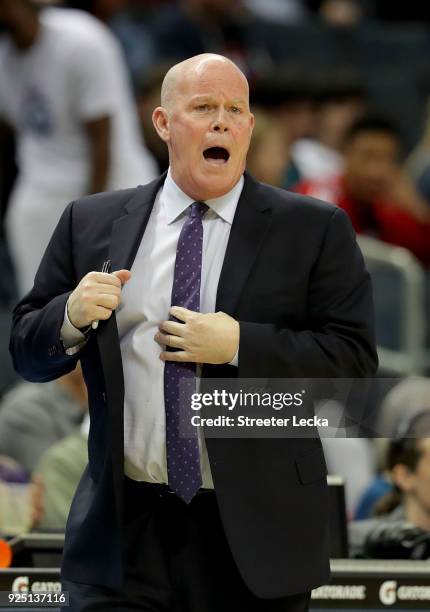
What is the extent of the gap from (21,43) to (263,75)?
2903mm

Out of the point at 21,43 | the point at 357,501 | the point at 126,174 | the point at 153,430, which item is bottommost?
the point at 357,501

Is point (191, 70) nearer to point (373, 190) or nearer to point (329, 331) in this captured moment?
point (329, 331)

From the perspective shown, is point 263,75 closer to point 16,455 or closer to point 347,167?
point 347,167

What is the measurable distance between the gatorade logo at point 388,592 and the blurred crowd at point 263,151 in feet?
1.29

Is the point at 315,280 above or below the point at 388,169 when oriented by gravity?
below

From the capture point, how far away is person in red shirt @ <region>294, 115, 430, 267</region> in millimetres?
6914

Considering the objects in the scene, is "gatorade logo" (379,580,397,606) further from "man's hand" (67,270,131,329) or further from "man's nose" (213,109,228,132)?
"man's nose" (213,109,228,132)

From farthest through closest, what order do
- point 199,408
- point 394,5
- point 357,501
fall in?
point 394,5, point 357,501, point 199,408

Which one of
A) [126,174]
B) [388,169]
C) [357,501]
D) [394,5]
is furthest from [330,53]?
[357,501]

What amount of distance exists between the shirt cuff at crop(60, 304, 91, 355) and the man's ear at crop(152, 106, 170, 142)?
41 centimetres

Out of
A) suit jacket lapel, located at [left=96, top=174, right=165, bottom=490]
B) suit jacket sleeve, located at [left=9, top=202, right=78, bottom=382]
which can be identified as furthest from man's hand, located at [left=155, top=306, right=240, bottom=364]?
suit jacket sleeve, located at [left=9, top=202, right=78, bottom=382]

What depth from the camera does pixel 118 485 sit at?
2484mm

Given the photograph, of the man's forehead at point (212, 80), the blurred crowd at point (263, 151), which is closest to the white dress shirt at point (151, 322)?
the man's forehead at point (212, 80)

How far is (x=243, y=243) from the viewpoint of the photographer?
2.54 meters
